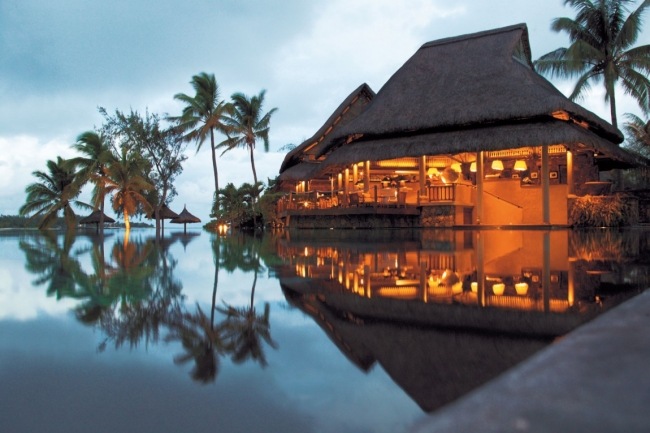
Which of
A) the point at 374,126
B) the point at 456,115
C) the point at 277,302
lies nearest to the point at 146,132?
the point at 374,126

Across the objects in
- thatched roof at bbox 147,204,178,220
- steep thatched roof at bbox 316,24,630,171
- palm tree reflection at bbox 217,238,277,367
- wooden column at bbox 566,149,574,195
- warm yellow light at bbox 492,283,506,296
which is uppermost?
steep thatched roof at bbox 316,24,630,171

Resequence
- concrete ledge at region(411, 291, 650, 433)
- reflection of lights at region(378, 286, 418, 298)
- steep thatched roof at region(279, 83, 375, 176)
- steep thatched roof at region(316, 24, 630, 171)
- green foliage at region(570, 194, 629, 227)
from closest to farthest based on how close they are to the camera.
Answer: concrete ledge at region(411, 291, 650, 433)
reflection of lights at region(378, 286, 418, 298)
steep thatched roof at region(316, 24, 630, 171)
green foliage at region(570, 194, 629, 227)
steep thatched roof at region(279, 83, 375, 176)

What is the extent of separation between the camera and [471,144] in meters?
13.3

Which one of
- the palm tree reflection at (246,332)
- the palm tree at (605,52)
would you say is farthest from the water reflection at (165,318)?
the palm tree at (605,52)

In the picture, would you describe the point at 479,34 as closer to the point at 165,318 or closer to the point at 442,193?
the point at 442,193

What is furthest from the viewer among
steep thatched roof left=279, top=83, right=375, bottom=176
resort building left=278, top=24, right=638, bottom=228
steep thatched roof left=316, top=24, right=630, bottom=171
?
steep thatched roof left=279, top=83, right=375, bottom=176

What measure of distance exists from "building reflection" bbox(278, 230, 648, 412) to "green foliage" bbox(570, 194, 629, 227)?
426 inches

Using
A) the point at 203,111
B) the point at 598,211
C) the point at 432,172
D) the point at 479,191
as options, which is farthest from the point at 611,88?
the point at 203,111

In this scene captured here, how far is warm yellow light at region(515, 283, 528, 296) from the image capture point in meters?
2.50

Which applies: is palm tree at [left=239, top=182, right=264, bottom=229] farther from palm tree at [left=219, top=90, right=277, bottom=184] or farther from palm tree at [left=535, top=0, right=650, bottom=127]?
palm tree at [left=535, top=0, right=650, bottom=127]

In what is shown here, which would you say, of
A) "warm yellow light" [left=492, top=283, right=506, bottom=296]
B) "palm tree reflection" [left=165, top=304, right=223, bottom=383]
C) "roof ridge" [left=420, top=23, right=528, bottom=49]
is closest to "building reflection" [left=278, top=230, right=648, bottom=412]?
"warm yellow light" [left=492, top=283, right=506, bottom=296]

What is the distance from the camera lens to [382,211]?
1465cm

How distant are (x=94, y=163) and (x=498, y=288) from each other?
73.4 feet

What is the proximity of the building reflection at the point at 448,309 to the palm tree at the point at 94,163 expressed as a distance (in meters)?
19.6
